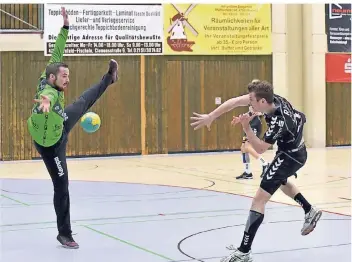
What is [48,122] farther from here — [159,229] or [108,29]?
[108,29]

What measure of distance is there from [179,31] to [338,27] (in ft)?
20.1

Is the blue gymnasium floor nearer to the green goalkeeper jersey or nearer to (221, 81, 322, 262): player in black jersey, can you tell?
(221, 81, 322, 262): player in black jersey

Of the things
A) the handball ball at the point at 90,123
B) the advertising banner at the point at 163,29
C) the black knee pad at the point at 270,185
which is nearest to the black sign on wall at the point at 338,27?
the advertising banner at the point at 163,29

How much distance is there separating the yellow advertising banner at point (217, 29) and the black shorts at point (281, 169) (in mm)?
14877

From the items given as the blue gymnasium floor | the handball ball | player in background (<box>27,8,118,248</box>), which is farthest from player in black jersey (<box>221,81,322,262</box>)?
the handball ball

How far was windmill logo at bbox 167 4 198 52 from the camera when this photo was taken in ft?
68.8

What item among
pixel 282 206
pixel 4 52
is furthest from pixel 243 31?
pixel 282 206

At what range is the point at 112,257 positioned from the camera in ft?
20.9

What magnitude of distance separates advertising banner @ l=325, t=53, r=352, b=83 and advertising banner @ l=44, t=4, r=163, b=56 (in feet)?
21.2

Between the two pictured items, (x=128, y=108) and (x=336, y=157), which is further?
(x=128, y=108)

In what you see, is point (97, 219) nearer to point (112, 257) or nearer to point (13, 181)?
point (112, 257)

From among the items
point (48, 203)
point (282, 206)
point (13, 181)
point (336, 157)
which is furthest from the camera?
point (336, 157)

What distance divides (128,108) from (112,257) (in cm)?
1457

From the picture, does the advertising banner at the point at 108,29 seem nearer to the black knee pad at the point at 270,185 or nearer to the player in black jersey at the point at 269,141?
the player in black jersey at the point at 269,141
